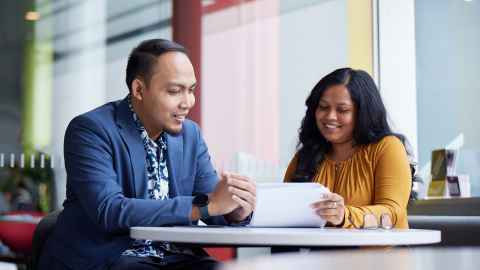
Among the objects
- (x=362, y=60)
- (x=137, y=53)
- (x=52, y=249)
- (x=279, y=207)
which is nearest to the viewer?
(x=279, y=207)

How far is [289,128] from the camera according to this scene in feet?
20.1

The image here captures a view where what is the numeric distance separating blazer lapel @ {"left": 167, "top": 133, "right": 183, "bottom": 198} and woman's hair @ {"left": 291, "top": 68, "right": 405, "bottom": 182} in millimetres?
627

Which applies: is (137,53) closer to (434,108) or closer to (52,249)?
(52,249)

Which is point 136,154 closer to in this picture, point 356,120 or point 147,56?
point 147,56

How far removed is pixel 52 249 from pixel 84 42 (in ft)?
11.6

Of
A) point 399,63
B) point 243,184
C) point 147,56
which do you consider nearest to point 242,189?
point 243,184

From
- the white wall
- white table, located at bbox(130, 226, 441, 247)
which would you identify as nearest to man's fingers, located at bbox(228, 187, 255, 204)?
white table, located at bbox(130, 226, 441, 247)

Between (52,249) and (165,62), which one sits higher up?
(165,62)

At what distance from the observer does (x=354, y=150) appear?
10.5 feet

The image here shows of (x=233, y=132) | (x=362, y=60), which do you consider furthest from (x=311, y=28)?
(x=233, y=132)

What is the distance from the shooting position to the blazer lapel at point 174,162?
9.14 ft

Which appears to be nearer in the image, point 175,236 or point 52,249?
point 175,236

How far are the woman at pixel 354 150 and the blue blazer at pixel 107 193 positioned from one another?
57cm

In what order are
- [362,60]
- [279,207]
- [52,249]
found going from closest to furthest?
[279,207], [52,249], [362,60]
